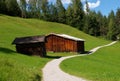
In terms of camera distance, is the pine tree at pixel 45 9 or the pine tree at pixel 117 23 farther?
the pine tree at pixel 117 23

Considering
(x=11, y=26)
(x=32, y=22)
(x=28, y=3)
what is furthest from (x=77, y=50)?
(x=28, y=3)

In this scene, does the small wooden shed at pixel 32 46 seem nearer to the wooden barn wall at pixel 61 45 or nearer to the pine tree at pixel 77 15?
the wooden barn wall at pixel 61 45

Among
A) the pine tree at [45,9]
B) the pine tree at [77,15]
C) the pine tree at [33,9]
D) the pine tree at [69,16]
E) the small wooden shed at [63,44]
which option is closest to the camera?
the small wooden shed at [63,44]

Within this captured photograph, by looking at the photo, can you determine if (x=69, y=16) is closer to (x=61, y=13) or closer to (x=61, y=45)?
(x=61, y=13)

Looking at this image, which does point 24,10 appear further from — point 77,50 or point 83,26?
point 77,50

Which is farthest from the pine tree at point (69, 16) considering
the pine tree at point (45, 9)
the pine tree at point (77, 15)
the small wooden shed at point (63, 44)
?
the small wooden shed at point (63, 44)

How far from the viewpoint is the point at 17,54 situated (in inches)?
1805

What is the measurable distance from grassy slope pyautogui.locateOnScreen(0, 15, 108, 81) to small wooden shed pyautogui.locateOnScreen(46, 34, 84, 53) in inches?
379

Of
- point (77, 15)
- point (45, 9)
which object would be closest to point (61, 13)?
point (77, 15)

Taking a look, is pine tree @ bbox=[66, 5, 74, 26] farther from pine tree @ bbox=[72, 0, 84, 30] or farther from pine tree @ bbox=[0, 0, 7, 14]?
pine tree @ bbox=[0, 0, 7, 14]

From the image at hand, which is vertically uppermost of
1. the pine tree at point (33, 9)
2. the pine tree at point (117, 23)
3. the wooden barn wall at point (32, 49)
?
the pine tree at point (33, 9)

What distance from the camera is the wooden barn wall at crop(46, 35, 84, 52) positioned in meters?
69.4

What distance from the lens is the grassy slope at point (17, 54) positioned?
1658cm

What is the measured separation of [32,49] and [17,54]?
8.17 meters
